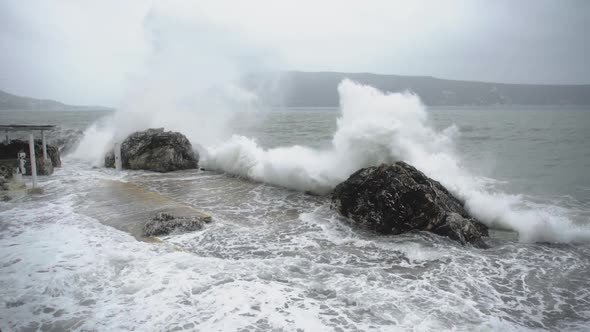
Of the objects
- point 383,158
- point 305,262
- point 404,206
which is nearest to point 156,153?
point 383,158

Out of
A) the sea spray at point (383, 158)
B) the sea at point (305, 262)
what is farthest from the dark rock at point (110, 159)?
the sea spray at point (383, 158)

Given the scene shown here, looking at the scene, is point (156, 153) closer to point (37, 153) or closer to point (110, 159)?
point (110, 159)

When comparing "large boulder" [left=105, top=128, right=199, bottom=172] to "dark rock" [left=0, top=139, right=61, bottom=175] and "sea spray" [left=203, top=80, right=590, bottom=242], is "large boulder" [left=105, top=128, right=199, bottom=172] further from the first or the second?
"sea spray" [left=203, top=80, right=590, bottom=242]

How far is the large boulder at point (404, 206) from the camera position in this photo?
7.56 meters

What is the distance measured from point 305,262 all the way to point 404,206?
3.06 meters

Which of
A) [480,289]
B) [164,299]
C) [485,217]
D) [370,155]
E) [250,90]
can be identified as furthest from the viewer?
[250,90]

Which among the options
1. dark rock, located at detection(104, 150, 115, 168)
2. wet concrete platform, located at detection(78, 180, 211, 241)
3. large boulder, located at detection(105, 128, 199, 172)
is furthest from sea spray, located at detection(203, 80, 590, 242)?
dark rock, located at detection(104, 150, 115, 168)

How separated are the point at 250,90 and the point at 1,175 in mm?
27917

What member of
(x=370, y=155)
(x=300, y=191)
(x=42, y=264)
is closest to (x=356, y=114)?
(x=370, y=155)

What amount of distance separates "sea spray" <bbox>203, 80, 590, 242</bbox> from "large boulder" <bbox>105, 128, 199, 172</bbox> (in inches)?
151

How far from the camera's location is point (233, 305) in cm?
455

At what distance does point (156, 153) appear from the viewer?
644 inches

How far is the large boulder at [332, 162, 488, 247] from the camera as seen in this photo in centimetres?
756

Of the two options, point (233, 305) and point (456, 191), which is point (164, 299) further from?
point (456, 191)
